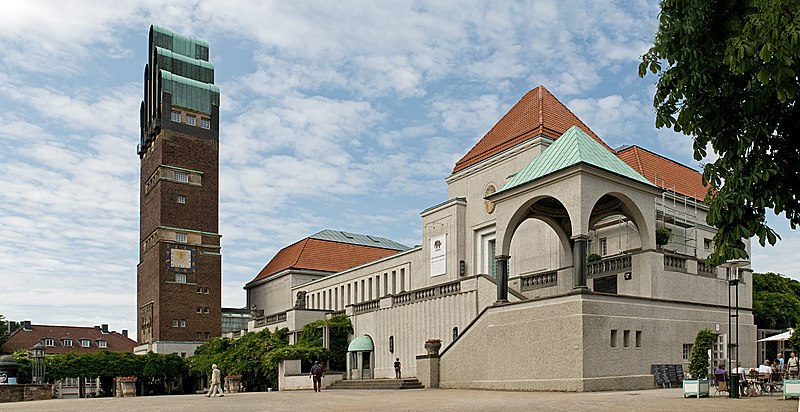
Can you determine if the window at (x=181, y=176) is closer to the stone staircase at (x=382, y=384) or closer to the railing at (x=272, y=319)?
the railing at (x=272, y=319)

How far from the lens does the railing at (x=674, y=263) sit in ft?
96.2

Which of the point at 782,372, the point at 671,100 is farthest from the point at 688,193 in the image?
the point at 671,100

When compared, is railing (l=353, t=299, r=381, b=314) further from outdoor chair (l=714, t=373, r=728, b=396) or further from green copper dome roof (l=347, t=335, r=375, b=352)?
outdoor chair (l=714, t=373, r=728, b=396)

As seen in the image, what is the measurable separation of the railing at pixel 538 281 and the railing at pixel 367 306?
32.8 feet

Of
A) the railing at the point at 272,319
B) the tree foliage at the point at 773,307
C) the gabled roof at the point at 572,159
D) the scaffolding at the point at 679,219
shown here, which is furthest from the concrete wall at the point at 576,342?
the railing at the point at 272,319

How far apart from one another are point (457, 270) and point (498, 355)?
536 inches

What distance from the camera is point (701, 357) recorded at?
25188 mm

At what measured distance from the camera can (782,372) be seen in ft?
83.5

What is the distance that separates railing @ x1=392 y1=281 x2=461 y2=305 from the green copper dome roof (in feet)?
9.93

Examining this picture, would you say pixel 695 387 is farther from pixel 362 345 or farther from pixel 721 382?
pixel 362 345

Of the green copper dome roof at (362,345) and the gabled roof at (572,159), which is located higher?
the gabled roof at (572,159)

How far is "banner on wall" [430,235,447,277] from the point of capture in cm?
4312

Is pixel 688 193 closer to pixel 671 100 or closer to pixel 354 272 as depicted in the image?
pixel 354 272

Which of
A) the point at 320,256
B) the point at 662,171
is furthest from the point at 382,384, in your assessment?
the point at 320,256
